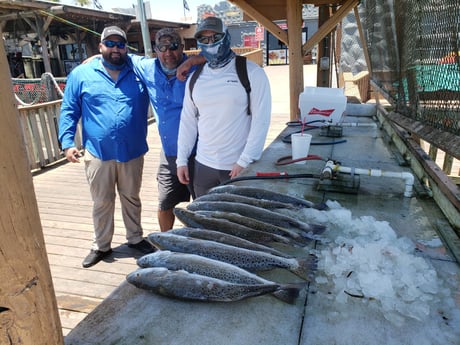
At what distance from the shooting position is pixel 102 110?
3717 millimetres

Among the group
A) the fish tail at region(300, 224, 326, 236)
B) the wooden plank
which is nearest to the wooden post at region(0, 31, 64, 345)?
the fish tail at region(300, 224, 326, 236)

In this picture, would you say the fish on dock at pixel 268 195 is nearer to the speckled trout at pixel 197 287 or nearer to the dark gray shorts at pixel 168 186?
the speckled trout at pixel 197 287

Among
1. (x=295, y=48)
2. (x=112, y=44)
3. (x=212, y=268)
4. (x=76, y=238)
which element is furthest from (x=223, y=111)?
(x=295, y=48)

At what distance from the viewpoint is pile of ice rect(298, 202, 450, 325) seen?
4.90 ft

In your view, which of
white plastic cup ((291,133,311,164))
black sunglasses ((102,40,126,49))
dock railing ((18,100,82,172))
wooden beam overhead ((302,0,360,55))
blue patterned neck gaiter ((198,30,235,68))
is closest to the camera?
blue patterned neck gaiter ((198,30,235,68))

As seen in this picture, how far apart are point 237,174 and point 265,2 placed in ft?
16.0

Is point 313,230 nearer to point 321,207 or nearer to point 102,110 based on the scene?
point 321,207

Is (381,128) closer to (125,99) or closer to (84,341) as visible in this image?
(125,99)

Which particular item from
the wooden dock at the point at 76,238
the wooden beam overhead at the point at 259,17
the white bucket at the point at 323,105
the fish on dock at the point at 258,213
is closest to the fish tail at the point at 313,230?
the fish on dock at the point at 258,213

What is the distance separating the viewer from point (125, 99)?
12.4 feet

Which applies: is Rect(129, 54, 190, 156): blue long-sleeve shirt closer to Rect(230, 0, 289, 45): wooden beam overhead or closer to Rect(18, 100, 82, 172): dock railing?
Rect(230, 0, 289, 45): wooden beam overhead

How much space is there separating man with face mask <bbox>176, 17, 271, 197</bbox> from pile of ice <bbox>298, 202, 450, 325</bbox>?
1.38 meters

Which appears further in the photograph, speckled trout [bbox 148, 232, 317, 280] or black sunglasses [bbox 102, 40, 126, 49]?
black sunglasses [bbox 102, 40, 126, 49]

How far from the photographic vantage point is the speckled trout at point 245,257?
66.9 inches
